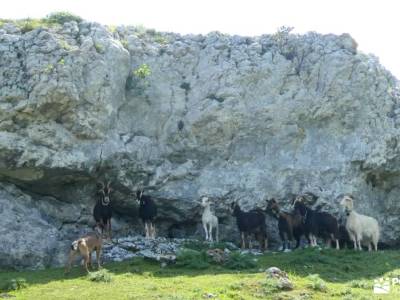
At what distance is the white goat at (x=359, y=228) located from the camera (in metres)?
27.2

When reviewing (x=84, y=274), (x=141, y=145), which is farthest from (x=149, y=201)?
(x=84, y=274)

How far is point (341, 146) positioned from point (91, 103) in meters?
11.9

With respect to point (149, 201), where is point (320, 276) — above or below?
below

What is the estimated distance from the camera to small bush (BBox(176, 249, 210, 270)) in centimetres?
2208

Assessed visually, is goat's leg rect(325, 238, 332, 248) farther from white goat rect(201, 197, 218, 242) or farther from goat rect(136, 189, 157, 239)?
goat rect(136, 189, 157, 239)

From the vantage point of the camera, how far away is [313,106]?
3062 centimetres

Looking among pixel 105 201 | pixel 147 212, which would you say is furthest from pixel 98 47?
pixel 147 212

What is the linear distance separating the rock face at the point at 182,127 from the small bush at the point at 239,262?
22.2 ft

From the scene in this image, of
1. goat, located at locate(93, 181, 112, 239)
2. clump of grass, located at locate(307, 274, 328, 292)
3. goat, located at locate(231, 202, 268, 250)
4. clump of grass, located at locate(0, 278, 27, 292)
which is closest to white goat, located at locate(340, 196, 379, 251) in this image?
goat, located at locate(231, 202, 268, 250)

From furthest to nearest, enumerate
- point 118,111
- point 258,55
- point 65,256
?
point 258,55, point 118,111, point 65,256

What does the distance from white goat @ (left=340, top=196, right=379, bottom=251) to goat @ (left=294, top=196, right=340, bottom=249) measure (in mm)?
641

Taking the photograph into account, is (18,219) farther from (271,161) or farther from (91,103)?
(271,161)

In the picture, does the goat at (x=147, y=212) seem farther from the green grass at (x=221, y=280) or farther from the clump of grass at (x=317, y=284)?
the clump of grass at (x=317, y=284)

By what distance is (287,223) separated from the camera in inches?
1099
